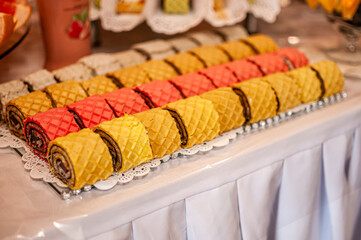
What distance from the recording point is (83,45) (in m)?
1.40

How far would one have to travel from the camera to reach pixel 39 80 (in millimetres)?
1142

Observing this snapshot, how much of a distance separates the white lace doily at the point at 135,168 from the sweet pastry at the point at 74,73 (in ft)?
0.66

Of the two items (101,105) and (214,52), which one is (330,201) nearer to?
(214,52)

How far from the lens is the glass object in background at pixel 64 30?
1.31 m

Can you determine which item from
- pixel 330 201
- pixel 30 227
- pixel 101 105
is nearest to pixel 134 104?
pixel 101 105

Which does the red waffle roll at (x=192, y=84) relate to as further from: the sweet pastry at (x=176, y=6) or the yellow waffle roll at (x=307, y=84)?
the sweet pastry at (x=176, y=6)

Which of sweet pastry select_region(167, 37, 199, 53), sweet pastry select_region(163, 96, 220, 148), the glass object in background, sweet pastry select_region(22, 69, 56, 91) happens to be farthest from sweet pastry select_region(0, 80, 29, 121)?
sweet pastry select_region(167, 37, 199, 53)

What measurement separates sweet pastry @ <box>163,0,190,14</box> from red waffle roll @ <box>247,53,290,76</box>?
0.38m

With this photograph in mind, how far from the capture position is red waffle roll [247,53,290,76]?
1.22 metres

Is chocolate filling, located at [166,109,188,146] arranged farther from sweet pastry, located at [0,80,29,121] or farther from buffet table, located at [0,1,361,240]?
sweet pastry, located at [0,80,29,121]

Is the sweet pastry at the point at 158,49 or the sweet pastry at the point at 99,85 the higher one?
the sweet pastry at the point at 99,85

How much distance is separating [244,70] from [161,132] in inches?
14.8

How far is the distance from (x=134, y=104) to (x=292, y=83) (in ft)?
1.33

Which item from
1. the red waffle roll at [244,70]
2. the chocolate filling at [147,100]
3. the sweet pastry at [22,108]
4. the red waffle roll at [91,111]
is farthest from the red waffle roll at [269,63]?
the sweet pastry at [22,108]
